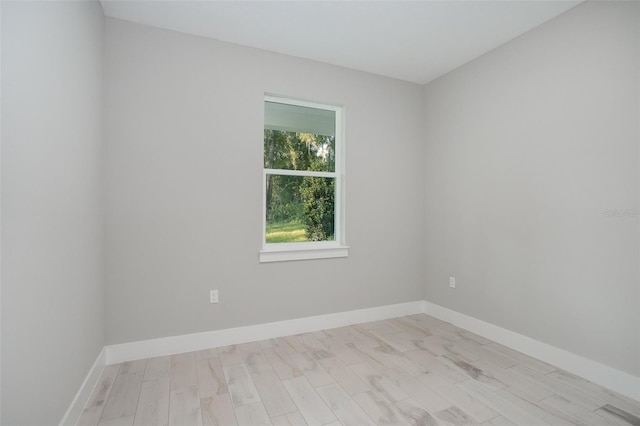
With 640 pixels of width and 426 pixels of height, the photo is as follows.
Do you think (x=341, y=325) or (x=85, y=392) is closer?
(x=85, y=392)

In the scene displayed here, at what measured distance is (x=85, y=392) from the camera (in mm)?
1895

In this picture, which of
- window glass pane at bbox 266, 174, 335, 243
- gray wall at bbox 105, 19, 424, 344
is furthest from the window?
gray wall at bbox 105, 19, 424, 344

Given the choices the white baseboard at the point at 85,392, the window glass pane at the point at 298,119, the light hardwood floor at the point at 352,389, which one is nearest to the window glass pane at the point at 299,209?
the window glass pane at the point at 298,119

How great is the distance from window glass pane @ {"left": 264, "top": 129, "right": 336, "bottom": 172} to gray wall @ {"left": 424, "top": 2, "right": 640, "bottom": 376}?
1.33m

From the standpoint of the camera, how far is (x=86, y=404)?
189cm

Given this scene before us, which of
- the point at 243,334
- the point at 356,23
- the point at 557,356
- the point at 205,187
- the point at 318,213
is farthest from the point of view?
the point at 318,213

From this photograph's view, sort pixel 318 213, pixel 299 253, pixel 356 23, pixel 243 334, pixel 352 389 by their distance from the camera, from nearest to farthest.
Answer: pixel 352 389 < pixel 356 23 < pixel 243 334 < pixel 299 253 < pixel 318 213

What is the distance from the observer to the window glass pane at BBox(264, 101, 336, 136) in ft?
10.1

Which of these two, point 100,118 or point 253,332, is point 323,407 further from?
point 100,118

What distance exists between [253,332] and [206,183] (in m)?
1.40

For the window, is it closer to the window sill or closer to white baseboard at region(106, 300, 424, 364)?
the window sill

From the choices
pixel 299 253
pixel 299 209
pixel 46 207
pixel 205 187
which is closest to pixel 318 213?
pixel 299 209

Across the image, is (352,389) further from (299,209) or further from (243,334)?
(299,209)

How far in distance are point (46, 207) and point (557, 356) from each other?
339cm
